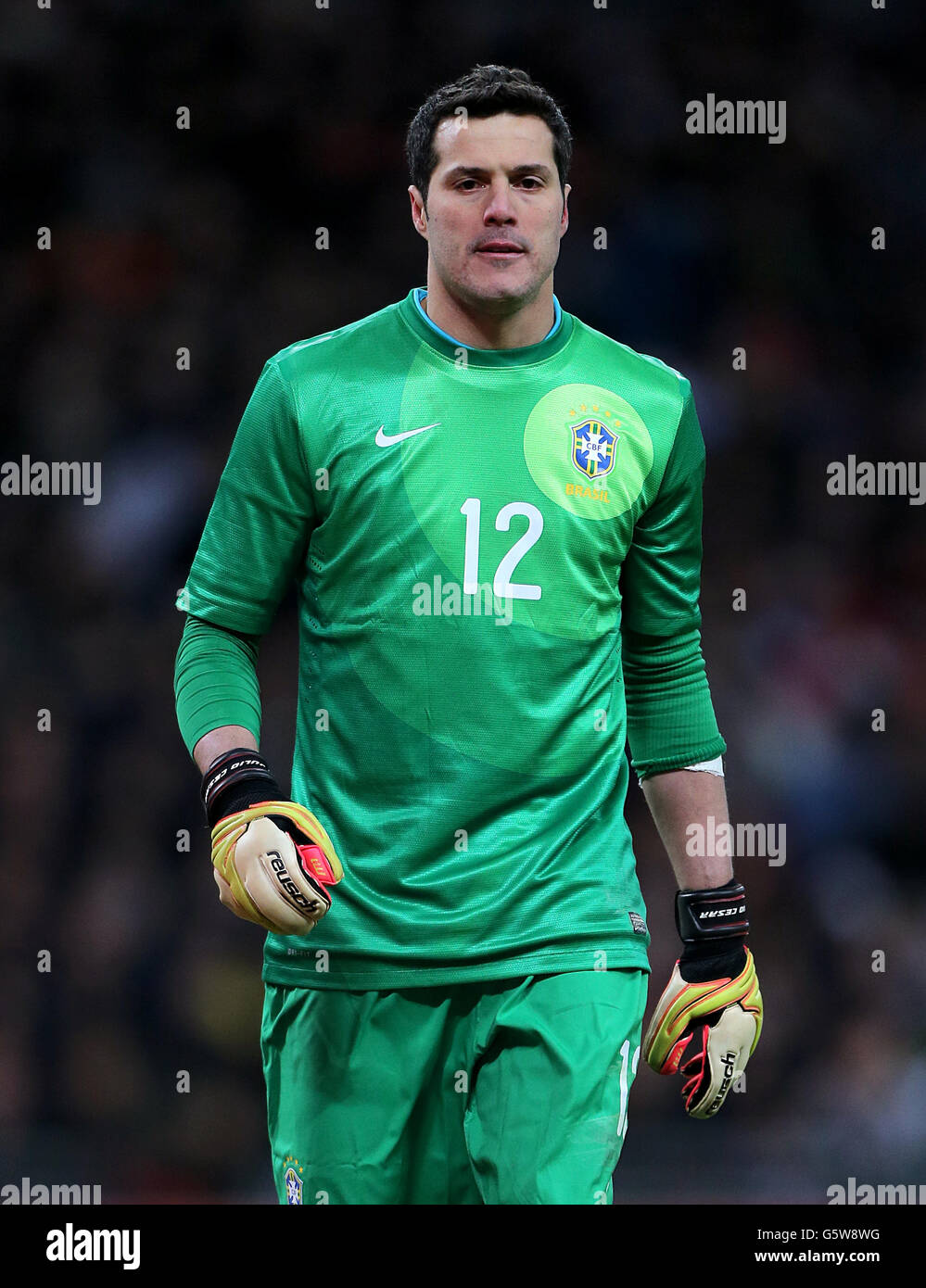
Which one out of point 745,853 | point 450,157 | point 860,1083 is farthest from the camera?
point 745,853

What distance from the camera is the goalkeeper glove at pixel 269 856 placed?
8.59ft

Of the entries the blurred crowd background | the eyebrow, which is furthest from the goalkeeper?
A: the blurred crowd background

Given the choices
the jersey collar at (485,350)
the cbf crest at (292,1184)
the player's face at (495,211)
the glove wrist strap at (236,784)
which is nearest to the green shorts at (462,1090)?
the cbf crest at (292,1184)

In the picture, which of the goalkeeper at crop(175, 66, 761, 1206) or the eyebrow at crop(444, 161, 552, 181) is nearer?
the goalkeeper at crop(175, 66, 761, 1206)

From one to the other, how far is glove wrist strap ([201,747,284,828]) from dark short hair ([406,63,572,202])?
38.8 inches

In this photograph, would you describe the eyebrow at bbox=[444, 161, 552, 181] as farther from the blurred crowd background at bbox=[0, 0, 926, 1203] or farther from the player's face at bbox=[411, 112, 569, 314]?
the blurred crowd background at bbox=[0, 0, 926, 1203]

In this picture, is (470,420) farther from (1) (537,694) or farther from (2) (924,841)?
(2) (924,841)

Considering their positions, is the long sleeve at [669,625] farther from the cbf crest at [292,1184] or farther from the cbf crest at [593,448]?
the cbf crest at [292,1184]

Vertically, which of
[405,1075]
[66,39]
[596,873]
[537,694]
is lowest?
[405,1075]

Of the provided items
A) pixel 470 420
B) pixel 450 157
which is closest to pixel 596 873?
pixel 470 420

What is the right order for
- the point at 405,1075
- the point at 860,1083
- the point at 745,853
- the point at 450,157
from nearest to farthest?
the point at 405,1075 → the point at 450,157 → the point at 860,1083 → the point at 745,853

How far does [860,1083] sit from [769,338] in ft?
6.95

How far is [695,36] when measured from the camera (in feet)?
18.2

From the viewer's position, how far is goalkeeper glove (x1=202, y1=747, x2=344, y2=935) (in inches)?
103
